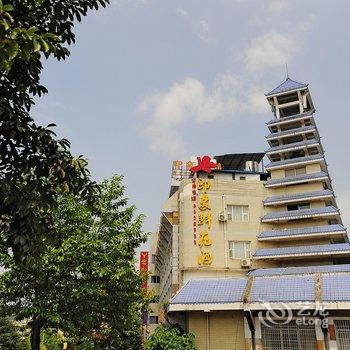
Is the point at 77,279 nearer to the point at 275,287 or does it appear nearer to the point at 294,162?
the point at 275,287

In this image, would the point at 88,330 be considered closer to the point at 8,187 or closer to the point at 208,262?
the point at 208,262

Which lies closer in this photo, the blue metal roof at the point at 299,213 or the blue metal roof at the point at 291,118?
the blue metal roof at the point at 299,213

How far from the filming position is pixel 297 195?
3325 centimetres

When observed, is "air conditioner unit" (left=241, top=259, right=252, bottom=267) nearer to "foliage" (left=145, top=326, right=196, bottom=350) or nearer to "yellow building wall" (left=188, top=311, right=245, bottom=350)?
"yellow building wall" (left=188, top=311, right=245, bottom=350)

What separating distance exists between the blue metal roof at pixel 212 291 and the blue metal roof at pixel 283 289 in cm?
107

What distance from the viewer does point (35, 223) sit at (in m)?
7.35

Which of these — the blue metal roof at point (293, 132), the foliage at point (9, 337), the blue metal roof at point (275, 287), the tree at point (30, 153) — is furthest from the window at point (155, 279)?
the tree at point (30, 153)

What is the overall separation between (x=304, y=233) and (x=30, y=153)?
27.0m

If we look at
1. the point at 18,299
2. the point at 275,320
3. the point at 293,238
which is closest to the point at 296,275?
the point at 275,320

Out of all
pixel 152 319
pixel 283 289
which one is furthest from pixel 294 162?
pixel 152 319

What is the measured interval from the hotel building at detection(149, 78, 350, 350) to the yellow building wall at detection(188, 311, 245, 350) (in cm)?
6

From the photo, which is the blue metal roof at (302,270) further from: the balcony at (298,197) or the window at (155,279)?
the window at (155,279)

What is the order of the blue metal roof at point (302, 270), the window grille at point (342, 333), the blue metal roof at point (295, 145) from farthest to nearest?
1. the blue metal roof at point (295, 145)
2. the blue metal roof at point (302, 270)
3. the window grille at point (342, 333)

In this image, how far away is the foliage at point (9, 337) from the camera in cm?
3631
